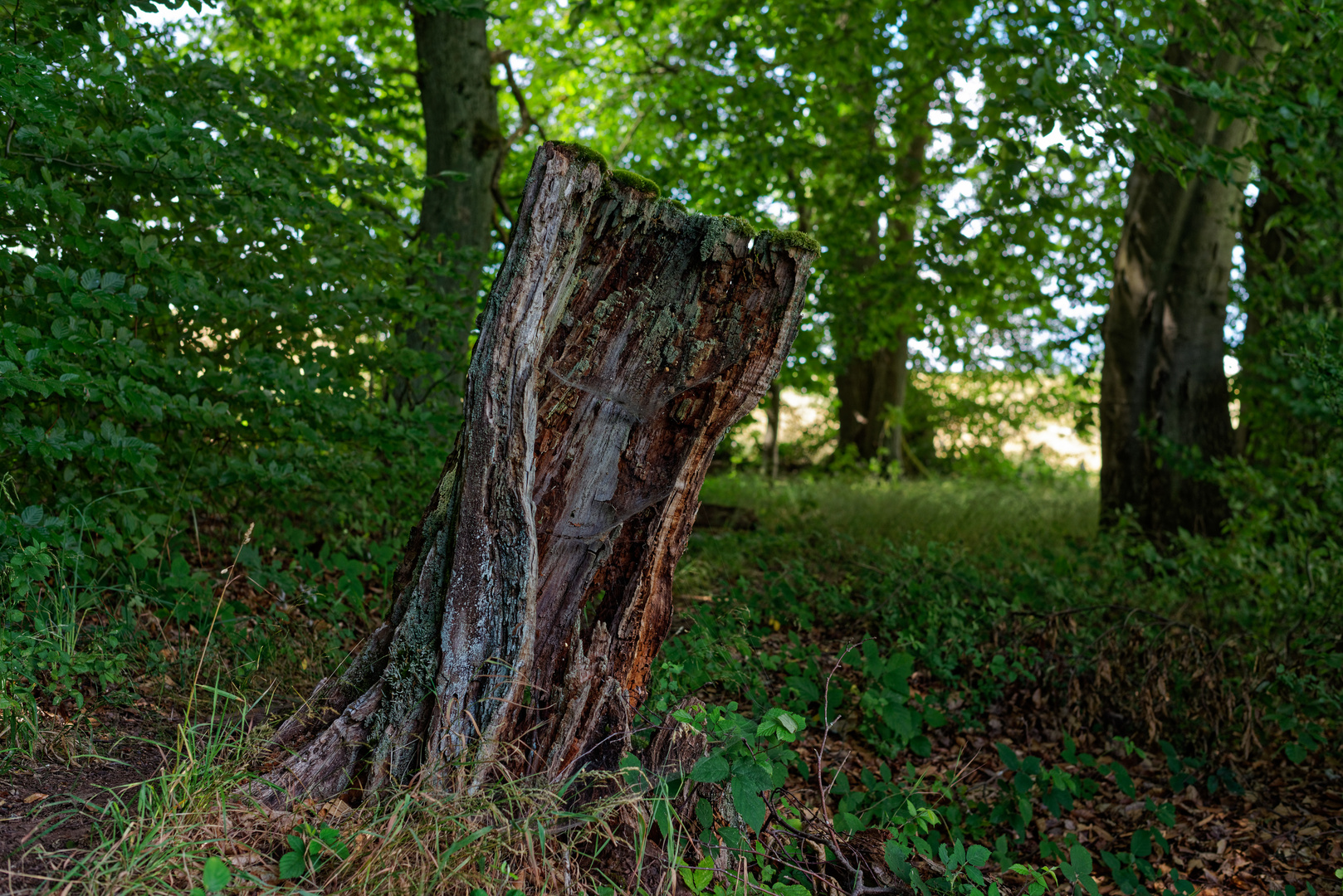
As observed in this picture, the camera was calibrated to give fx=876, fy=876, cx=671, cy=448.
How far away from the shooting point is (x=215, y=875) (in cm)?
176

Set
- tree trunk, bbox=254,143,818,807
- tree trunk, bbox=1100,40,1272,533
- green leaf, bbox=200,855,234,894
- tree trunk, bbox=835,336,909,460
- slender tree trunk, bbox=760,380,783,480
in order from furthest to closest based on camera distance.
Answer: tree trunk, bbox=835,336,909,460 → slender tree trunk, bbox=760,380,783,480 → tree trunk, bbox=1100,40,1272,533 → tree trunk, bbox=254,143,818,807 → green leaf, bbox=200,855,234,894

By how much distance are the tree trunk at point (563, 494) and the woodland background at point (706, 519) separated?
415 mm

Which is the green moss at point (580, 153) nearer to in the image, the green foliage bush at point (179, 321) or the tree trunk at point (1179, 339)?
the green foliage bush at point (179, 321)

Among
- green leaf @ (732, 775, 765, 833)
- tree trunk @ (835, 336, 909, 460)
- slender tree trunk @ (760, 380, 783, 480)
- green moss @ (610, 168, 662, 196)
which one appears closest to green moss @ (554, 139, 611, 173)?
green moss @ (610, 168, 662, 196)

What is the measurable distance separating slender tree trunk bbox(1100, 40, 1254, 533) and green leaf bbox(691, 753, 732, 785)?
6122mm

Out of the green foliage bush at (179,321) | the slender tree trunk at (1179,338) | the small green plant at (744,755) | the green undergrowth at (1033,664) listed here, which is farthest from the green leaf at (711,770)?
the slender tree trunk at (1179,338)

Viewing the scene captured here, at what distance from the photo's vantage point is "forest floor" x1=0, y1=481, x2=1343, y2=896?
230 cm

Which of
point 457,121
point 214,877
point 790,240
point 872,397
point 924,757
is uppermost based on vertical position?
point 457,121

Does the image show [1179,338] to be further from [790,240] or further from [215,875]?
[215,875]

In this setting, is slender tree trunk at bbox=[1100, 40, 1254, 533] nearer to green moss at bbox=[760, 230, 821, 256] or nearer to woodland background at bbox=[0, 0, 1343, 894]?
woodland background at bbox=[0, 0, 1343, 894]

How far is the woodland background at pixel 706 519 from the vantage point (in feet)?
9.85

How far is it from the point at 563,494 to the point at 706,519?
5371 mm

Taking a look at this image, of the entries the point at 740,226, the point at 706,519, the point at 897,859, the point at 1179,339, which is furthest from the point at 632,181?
the point at 1179,339

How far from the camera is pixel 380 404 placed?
4258 mm
